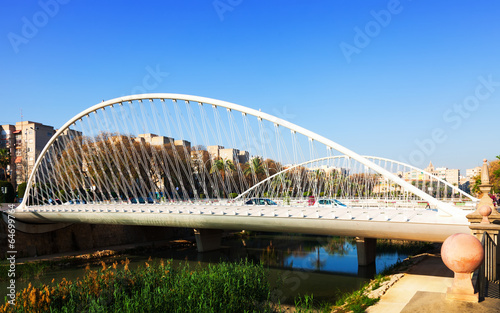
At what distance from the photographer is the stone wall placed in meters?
33.2

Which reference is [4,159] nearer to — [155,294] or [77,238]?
[77,238]

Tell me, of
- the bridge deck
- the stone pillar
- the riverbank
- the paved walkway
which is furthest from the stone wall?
the stone pillar

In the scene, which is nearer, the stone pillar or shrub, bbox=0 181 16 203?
the stone pillar

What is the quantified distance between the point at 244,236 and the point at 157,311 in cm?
3611

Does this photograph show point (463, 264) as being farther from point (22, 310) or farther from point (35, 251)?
point (35, 251)

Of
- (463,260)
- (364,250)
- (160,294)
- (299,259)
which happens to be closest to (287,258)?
(299,259)

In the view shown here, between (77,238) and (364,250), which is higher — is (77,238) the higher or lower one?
the higher one

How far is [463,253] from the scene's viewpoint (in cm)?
571

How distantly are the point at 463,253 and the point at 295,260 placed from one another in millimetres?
26184

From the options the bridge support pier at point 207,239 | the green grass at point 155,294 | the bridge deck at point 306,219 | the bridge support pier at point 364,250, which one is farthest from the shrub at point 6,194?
the bridge support pier at point 364,250

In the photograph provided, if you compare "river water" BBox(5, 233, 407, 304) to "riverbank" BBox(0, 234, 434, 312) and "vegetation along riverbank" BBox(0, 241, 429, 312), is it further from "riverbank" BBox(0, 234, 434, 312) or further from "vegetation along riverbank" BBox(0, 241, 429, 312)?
"vegetation along riverbank" BBox(0, 241, 429, 312)

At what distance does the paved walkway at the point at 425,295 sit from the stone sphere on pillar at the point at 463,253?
0.61m

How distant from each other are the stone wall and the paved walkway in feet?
97.8

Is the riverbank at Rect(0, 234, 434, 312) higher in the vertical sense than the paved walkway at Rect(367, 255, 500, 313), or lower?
lower
